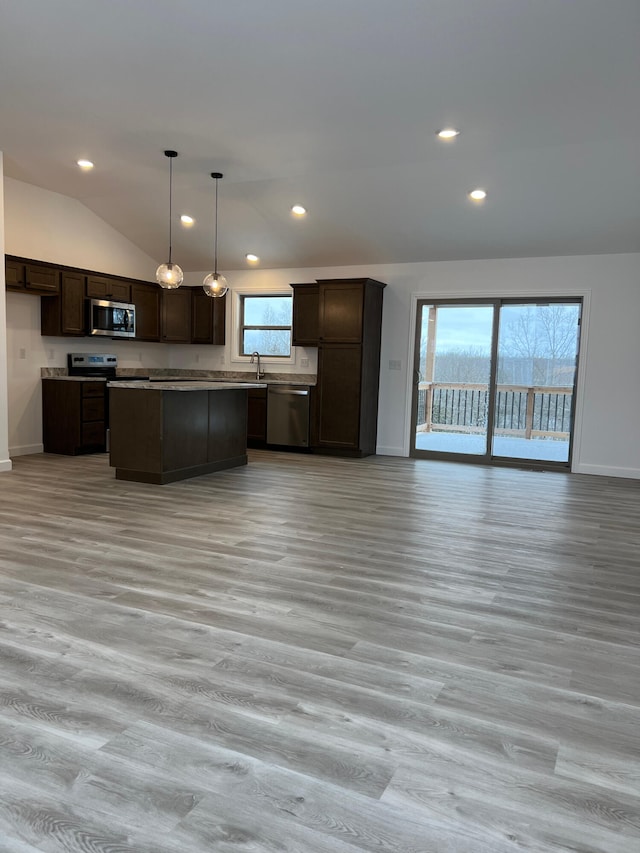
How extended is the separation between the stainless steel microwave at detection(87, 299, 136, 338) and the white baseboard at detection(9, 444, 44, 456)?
150 cm

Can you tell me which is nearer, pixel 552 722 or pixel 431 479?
pixel 552 722

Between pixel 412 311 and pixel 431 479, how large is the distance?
244cm

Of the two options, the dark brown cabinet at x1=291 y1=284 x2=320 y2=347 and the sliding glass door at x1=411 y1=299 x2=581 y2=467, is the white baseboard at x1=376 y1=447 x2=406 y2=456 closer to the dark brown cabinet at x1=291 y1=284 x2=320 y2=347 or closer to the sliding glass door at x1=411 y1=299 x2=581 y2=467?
the sliding glass door at x1=411 y1=299 x2=581 y2=467

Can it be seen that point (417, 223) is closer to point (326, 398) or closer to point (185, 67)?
point (326, 398)

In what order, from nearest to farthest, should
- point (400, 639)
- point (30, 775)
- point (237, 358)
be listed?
point (30, 775) < point (400, 639) < point (237, 358)

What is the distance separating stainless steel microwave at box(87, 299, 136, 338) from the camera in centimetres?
745

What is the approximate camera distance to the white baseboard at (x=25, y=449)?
23.1 ft

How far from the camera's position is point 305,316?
320 inches

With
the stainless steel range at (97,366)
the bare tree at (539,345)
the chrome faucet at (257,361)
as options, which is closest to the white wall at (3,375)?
the stainless steel range at (97,366)

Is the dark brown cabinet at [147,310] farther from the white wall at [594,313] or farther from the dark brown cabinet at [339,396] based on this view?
the white wall at [594,313]

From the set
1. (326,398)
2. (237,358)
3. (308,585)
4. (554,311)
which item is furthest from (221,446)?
(554,311)

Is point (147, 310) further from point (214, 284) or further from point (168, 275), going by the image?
point (168, 275)

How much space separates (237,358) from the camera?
903cm

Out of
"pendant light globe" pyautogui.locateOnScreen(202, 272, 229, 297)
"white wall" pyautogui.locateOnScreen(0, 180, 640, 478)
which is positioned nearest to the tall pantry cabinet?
"white wall" pyautogui.locateOnScreen(0, 180, 640, 478)
